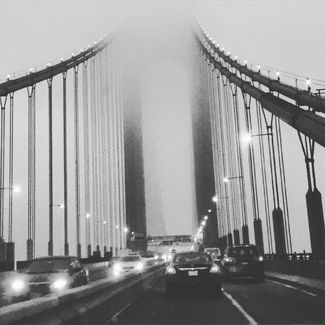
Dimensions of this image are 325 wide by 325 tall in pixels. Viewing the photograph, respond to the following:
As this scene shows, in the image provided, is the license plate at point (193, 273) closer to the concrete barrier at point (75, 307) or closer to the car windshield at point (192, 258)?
the car windshield at point (192, 258)

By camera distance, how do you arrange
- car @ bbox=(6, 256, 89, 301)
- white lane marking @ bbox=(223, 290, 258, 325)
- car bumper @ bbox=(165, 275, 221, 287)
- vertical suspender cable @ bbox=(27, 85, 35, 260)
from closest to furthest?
white lane marking @ bbox=(223, 290, 258, 325)
car @ bbox=(6, 256, 89, 301)
car bumper @ bbox=(165, 275, 221, 287)
vertical suspender cable @ bbox=(27, 85, 35, 260)

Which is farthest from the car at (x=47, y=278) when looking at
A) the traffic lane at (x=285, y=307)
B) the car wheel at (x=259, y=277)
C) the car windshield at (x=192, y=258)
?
the car wheel at (x=259, y=277)

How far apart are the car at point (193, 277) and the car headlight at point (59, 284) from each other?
3.37m

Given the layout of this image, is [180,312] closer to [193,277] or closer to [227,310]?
[227,310]

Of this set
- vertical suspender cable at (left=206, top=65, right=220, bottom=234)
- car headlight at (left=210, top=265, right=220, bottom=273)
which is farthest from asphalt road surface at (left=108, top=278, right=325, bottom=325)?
vertical suspender cable at (left=206, top=65, right=220, bottom=234)

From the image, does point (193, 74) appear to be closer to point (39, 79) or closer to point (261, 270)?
point (39, 79)

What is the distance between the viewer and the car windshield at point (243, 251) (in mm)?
24031

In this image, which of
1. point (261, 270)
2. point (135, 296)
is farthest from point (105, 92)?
point (135, 296)

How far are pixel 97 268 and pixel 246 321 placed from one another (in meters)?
35.7

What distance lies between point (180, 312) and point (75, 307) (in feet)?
14.3

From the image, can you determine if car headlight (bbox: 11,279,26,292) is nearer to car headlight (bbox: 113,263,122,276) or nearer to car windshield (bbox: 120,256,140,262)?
car headlight (bbox: 113,263,122,276)

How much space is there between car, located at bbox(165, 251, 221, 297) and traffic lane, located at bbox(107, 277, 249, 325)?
17.2 inches

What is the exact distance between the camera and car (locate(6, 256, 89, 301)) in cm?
1359

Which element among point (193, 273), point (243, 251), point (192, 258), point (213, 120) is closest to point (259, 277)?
point (243, 251)
